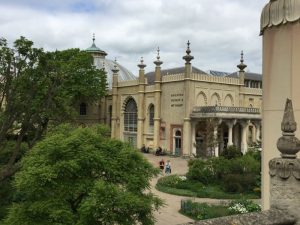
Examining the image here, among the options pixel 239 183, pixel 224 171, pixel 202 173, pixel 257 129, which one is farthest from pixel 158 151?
pixel 239 183

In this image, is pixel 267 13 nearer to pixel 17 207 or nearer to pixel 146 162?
pixel 146 162

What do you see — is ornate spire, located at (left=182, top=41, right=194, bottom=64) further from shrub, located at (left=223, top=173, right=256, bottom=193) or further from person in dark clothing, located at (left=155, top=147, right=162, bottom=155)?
shrub, located at (left=223, top=173, right=256, bottom=193)

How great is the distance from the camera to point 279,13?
11.2m

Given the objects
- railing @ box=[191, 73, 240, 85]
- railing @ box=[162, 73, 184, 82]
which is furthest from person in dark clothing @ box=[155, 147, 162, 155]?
railing @ box=[191, 73, 240, 85]

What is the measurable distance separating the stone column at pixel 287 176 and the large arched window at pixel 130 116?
48.4 m

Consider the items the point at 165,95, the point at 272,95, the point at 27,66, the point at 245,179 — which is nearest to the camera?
the point at 272,95

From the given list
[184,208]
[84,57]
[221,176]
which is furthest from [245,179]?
[84,57]

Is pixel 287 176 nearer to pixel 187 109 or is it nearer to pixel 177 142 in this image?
pixel 187 109

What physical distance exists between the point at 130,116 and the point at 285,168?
49.9 metres

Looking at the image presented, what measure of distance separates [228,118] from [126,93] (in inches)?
610

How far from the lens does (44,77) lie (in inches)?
691

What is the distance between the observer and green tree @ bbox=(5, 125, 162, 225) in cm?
1083

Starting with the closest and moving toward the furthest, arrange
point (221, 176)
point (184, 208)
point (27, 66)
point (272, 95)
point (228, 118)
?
point (272, 95), point (27, 66), point (184, 208), point (221, 176), point (228, 118)

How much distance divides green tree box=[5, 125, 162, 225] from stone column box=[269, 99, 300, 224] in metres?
5.58
